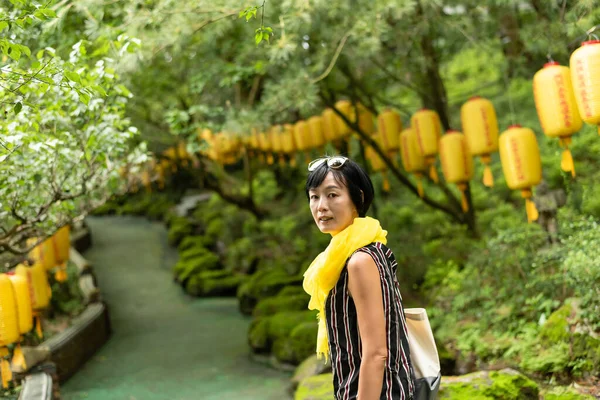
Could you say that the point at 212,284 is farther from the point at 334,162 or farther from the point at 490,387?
the point at 334,162

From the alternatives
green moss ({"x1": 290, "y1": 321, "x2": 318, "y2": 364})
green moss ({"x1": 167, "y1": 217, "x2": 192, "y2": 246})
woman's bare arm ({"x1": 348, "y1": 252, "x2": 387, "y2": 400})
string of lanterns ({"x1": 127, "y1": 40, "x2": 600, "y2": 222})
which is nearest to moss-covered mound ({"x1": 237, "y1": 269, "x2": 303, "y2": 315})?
string of lanterns ({"x1": 127, "y1": 40, "x2": 600, "y2": 222})

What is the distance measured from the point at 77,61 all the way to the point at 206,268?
33.3ft

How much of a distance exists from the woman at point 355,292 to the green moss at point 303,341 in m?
5.57

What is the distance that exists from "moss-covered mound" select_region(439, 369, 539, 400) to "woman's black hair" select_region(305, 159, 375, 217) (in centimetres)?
253

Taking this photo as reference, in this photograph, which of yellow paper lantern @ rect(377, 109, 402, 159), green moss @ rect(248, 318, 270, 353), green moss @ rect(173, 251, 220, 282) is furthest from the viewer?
green moss @ rect(173, 251, 220, 282)

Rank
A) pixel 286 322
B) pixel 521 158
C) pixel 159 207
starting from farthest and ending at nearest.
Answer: pixel 159 207, pixel 286 322, pixel 521 158

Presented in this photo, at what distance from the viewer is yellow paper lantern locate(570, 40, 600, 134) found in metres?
4.57

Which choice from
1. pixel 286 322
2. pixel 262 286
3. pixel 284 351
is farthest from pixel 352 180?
pixel 262 286

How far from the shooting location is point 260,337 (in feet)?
28.9

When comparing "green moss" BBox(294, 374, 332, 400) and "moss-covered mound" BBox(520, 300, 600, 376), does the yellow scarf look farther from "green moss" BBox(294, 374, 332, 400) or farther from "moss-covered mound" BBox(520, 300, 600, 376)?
"moss-covered mound" BBox(520, 300, 600, 376)

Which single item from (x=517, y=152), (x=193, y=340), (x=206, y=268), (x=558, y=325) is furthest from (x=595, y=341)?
→ (x=206, y=268)

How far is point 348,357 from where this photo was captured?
229cm

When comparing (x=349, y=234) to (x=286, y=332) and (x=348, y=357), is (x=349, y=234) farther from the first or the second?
(x=286, y=332)

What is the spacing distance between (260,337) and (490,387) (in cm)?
470
